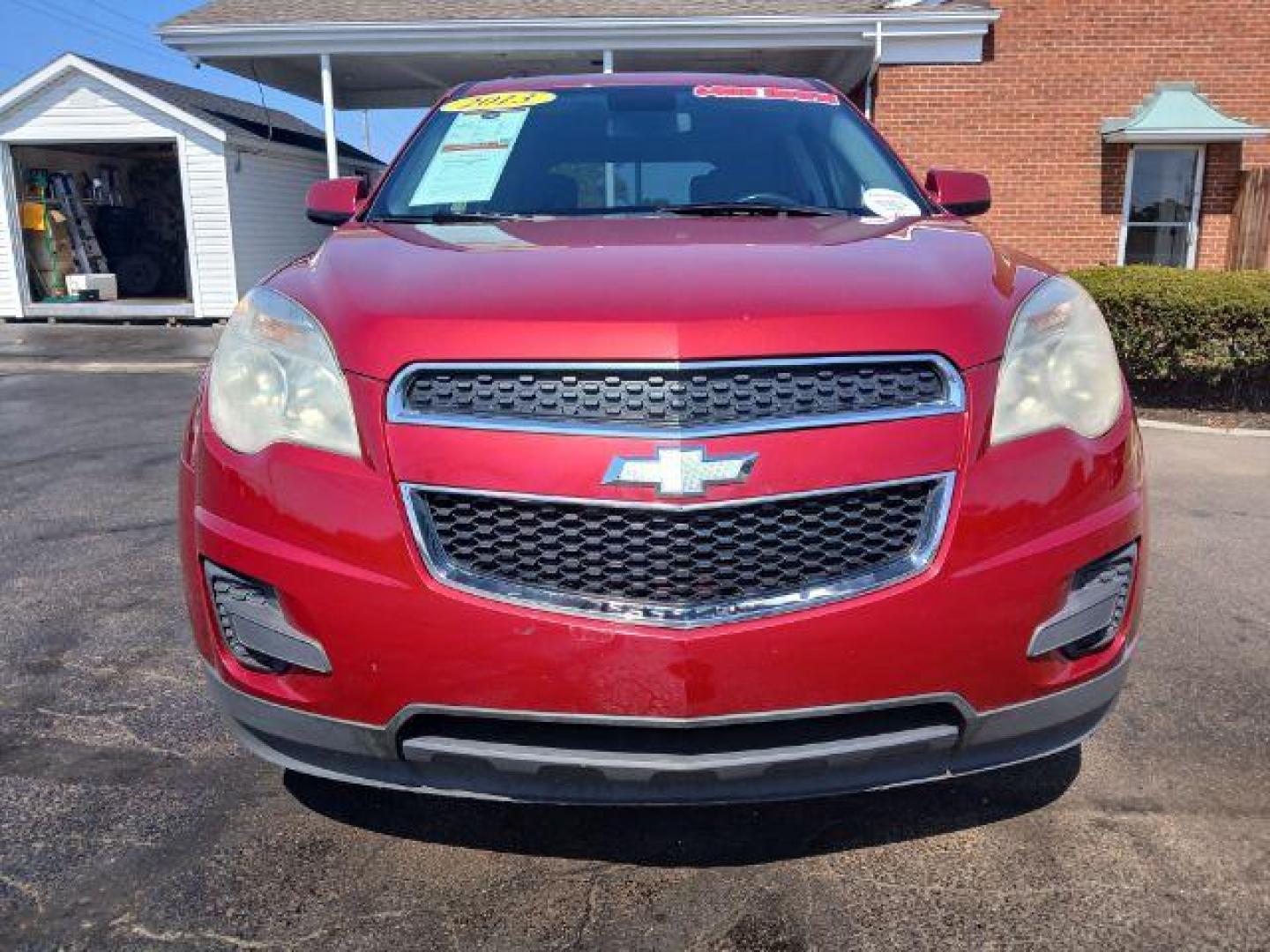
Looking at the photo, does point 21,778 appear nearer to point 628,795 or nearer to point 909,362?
point 628,795

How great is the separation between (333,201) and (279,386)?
1634mm

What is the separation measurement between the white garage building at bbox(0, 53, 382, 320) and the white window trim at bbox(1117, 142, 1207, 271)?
1187cm

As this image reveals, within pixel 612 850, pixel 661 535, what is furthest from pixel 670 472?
pixel 612 850

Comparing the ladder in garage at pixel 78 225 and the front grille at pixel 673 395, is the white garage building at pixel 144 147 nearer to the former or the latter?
the ladder in garage at pixel 78 225

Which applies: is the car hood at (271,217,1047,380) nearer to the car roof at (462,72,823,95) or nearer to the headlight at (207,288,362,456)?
the headlight at (207,288,362,456)

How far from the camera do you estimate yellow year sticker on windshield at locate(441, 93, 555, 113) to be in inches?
134

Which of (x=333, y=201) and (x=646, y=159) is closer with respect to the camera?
(x=646, y=159)

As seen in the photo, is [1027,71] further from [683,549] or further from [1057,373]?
[683,549]

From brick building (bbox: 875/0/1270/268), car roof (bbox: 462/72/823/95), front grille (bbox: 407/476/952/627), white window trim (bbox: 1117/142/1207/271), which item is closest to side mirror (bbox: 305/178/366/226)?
car roof (bbox: 462/72/823/95)

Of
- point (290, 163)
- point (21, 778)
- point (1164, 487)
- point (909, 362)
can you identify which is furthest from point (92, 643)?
point (290, 163)

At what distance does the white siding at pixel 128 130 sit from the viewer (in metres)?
14.8

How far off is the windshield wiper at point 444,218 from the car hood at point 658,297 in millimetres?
430

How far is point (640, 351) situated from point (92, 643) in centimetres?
258

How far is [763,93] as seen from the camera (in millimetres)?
3506
